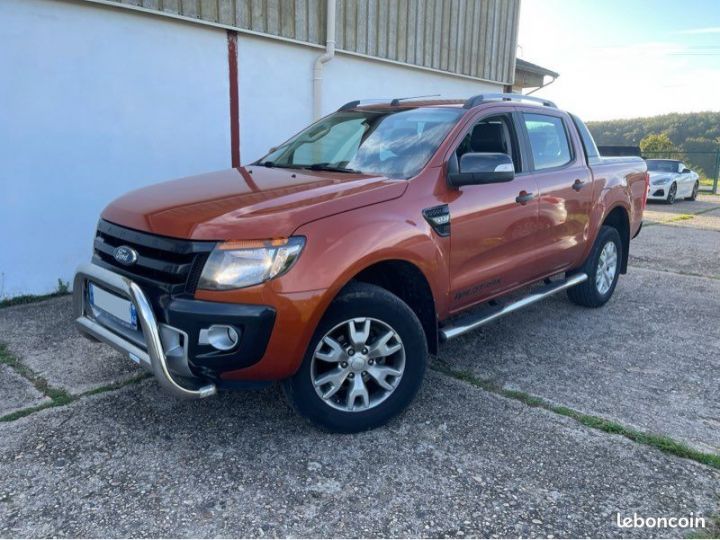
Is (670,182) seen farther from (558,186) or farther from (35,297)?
(35,297)

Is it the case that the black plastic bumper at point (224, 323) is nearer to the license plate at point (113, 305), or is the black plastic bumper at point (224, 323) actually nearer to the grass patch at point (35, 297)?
the license plate at point (113, 305)

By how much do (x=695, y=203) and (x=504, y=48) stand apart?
1041 centimetres

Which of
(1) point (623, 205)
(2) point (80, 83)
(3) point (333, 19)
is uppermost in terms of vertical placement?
(3) point (333, 19)

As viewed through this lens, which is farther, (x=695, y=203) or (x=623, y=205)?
(x=695, y=203)

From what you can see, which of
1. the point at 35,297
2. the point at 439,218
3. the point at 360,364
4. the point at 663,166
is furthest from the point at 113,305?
the point at 663,166

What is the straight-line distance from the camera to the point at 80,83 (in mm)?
5320

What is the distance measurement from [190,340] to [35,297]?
12.1ft

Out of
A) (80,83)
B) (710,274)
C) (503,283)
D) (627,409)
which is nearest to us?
(627,409)

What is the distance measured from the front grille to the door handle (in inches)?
89.7

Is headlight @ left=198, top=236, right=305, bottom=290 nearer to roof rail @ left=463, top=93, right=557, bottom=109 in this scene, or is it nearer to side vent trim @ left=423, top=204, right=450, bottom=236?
side vent trim @ left=423, top=204, right=450, bottom=236

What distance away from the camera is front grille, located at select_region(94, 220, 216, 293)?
261 cm

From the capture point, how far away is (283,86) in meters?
7.01

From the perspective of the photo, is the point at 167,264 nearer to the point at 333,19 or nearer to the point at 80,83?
the point at 80,83

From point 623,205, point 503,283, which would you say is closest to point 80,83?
point 503,283
